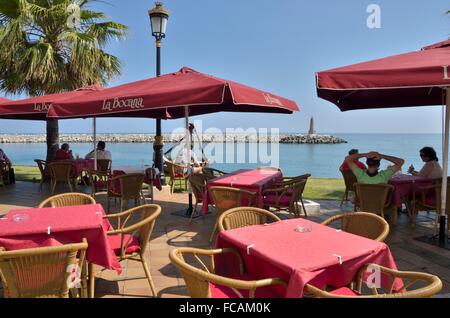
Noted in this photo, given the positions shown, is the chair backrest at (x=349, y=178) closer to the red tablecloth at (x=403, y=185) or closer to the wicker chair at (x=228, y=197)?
the red tablecloth at (x=403, y=185)

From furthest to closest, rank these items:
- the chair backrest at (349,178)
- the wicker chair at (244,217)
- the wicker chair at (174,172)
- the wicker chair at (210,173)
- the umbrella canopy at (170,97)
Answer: the wicker chair at (174,172) → the chair backrest at (349,178) → the wicker chair at (210,173) → the umbrella canopy at (170,97) → the wicker chair at (244,217)

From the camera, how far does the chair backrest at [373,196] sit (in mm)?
4562

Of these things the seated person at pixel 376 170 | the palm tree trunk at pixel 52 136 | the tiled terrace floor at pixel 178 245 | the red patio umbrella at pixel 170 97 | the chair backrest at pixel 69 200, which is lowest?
the tiled terrace floor at pixel 178 245

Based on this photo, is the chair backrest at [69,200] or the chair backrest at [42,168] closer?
the chair backrest at [69,200]

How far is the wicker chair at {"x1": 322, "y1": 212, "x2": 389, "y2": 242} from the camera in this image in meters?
2.75

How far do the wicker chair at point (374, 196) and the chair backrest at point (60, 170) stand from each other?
5.82 m

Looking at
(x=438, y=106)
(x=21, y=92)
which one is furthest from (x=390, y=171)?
(x=21, y=92)

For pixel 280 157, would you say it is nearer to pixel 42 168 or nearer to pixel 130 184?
pixel 42 168

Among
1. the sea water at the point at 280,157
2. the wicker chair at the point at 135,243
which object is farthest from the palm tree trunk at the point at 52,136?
the wicker chair at the point at 135,243

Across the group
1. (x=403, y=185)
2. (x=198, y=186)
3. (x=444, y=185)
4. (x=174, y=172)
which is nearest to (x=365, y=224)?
(x=444, y=185)

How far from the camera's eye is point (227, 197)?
4320 millimetres

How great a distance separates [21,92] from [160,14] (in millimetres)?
5046

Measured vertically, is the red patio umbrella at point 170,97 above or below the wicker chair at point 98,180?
above
